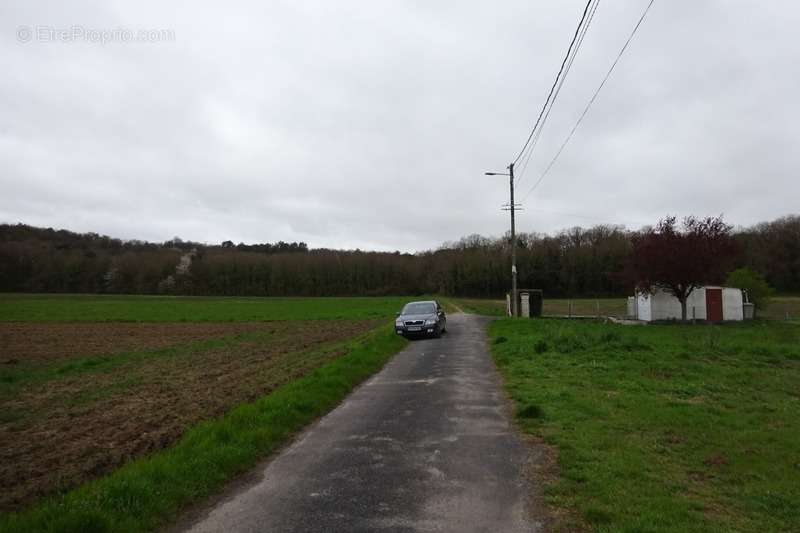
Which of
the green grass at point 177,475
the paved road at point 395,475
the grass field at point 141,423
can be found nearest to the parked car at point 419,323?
the grass field at point 141,423

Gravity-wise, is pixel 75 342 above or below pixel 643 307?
below

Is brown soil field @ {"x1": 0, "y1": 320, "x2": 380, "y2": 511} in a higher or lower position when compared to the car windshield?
lower

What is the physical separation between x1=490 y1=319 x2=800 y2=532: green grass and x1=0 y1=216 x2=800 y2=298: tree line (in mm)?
89034

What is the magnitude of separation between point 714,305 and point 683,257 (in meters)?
6.12

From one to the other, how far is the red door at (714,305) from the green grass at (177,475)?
106 feet

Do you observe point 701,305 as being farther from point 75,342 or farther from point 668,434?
point 75,342

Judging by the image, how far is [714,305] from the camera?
35281 mm

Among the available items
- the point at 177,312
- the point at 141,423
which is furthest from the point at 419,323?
the point at 177,312

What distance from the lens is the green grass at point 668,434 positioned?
4797 mm

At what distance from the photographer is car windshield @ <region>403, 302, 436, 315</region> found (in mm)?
24689

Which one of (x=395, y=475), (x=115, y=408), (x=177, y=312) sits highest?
(x=177, y=312)

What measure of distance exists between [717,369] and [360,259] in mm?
133571

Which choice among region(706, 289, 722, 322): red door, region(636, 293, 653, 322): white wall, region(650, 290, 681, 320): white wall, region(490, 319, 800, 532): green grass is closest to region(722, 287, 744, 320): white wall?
region(706, 289, 722, 322): red door

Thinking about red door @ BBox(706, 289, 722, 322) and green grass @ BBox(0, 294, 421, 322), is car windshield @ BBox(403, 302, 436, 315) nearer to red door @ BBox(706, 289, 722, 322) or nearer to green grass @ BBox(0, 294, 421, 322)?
red door @ BBox(706, 289, 722, 322)
